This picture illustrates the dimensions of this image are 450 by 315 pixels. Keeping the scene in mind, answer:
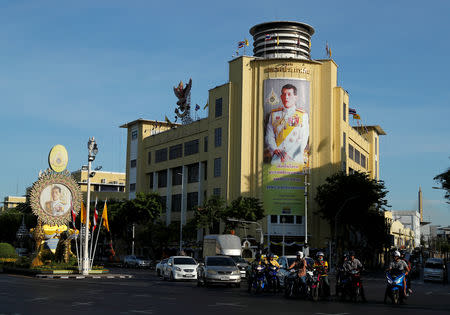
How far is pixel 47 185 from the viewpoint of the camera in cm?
4481

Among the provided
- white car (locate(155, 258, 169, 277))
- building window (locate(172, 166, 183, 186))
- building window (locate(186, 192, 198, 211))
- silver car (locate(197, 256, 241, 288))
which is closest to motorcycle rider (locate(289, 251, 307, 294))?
silver car (locate(197, 256, 241, 288))

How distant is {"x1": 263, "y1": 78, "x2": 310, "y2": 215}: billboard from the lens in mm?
70250

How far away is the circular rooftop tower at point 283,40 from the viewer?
247 feet

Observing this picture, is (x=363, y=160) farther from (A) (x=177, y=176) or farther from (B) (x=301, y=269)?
(B) (x=301, y=269)

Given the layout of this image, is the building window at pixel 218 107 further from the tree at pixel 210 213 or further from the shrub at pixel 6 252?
the shrub at pixel 6 252

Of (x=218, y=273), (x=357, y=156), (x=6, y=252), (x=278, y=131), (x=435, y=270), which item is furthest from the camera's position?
(x=357, y=156)

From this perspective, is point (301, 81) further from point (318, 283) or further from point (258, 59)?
point (318, 283)

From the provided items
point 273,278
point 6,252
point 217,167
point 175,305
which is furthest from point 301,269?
point 217,167

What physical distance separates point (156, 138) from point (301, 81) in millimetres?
29678

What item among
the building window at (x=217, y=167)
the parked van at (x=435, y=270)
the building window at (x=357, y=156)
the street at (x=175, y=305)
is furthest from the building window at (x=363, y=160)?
the street at (x=175, y=305)

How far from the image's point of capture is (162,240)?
7750cm

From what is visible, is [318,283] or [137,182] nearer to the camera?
[318,283]

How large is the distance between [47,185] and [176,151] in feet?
141

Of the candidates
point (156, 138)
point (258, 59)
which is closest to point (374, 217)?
point (258, 59)
